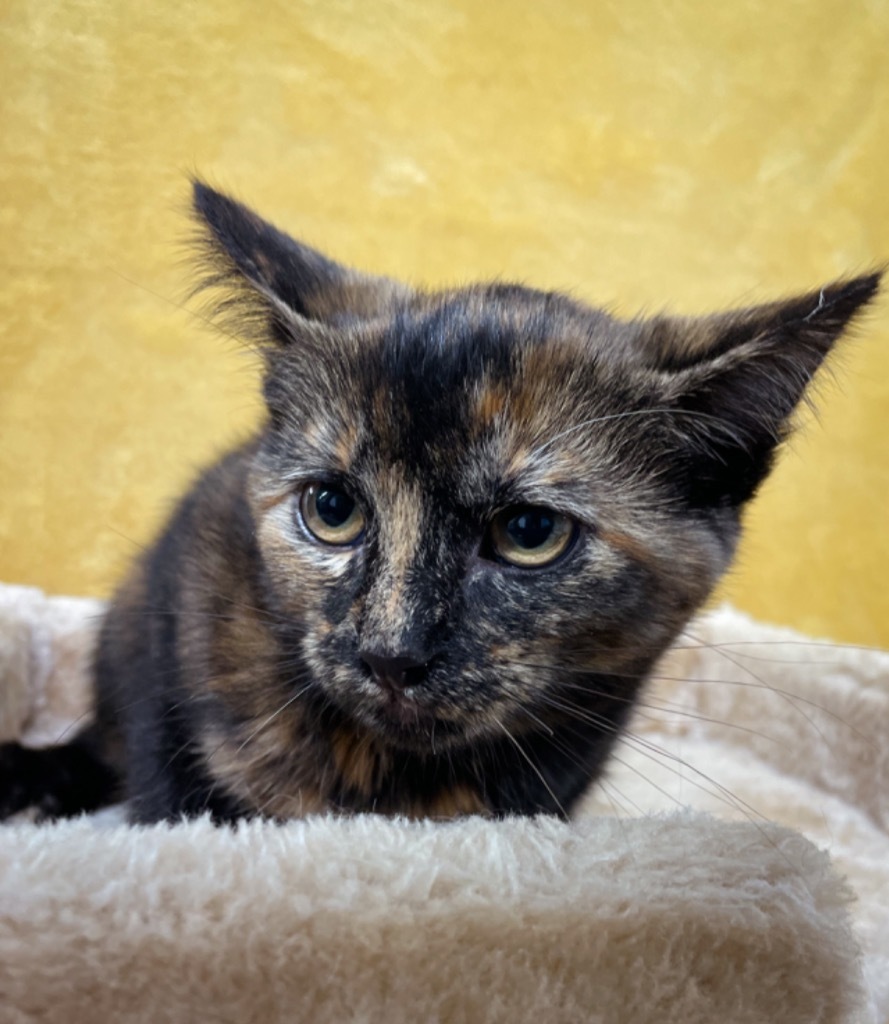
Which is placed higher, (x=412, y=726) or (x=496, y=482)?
(x=496, y=482)

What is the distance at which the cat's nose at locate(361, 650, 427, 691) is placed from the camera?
2.15 feet

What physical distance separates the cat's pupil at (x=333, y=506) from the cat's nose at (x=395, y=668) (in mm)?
153

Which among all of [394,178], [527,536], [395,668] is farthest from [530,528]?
[394,178]

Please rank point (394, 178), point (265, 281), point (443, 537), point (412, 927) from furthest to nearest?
point (394, 178)
point (265, 281)
point (443, 537)
point (412, 927)

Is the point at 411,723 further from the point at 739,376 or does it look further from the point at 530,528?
the point at 739,376

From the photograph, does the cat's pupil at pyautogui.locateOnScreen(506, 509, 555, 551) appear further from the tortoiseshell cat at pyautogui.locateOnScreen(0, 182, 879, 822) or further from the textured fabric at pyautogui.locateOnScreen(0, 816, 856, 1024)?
the textured fabric at pyautogui.locateOnScreen(0, 816, 856, 1024)

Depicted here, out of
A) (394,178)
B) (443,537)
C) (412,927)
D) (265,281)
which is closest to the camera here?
(412,927)

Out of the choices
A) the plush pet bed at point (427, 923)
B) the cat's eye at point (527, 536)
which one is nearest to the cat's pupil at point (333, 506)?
the cat's eye at point (527, 536)

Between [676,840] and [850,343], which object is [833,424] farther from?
[676,840]

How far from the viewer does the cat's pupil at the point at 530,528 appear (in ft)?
2.37

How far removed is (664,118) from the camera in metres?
1.33

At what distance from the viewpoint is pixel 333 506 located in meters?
0.79

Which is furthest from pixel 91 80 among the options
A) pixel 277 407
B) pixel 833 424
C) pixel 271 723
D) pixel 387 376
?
pixel 833 424

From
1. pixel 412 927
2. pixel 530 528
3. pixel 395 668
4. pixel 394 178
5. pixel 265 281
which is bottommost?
pixel 412 927
